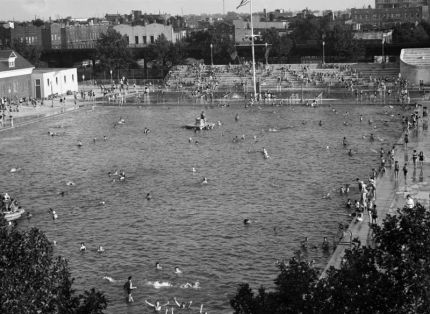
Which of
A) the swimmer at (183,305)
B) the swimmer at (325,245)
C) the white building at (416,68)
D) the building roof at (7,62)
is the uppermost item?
the building roof at (7,62)

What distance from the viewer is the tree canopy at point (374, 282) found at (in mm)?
15766

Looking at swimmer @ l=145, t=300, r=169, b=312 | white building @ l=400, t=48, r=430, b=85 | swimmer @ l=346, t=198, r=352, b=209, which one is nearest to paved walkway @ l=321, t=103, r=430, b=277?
swimmer @ l=346, t=198, r=352, b=209

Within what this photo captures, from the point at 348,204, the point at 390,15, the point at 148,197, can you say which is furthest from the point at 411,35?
the point at 348,204

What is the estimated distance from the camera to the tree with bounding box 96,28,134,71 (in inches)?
4466

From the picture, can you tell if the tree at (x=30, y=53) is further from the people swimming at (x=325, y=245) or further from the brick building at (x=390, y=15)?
the brick building at (x=390, y=15)

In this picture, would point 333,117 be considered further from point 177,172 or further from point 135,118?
point 177,172

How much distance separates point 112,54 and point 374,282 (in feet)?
Result: 330

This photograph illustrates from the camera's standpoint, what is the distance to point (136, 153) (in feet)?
185

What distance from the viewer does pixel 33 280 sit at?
16.7 meters

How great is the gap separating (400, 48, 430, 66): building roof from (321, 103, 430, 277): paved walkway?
4178 cm

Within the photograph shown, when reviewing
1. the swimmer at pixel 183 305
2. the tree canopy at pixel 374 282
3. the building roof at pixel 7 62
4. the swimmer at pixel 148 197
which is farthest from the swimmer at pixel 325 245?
the building roof at pixel 7 62

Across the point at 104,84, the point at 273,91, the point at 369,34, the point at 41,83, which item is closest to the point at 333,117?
the point at 273,91

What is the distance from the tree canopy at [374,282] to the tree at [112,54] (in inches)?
3850

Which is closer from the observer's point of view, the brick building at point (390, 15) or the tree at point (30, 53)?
the tree at point (30, 53)
